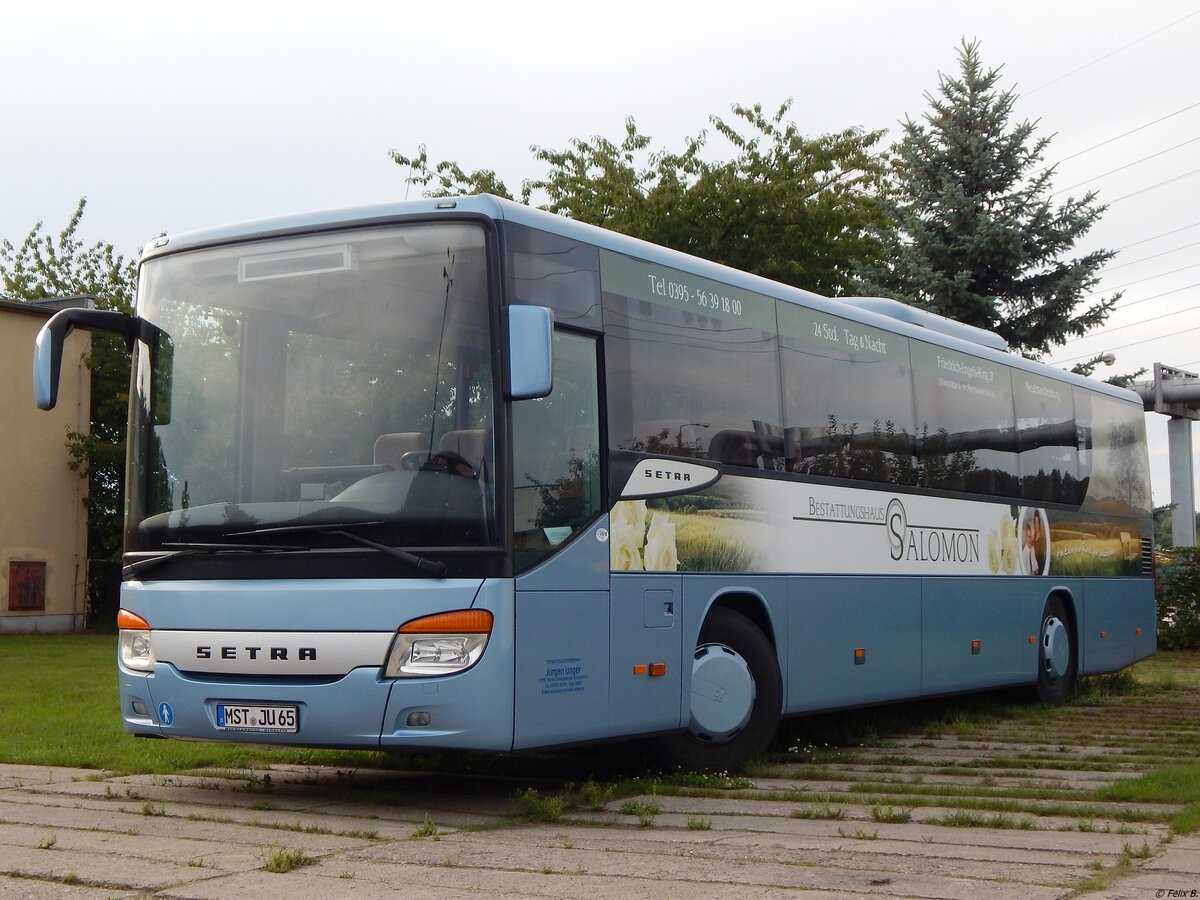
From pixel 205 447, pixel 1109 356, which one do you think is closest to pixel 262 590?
pixel 205 447

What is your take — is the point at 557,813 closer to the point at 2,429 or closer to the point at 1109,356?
the point at 1109,356

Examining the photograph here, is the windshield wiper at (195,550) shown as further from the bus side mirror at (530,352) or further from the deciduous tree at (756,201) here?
the deciduous tree at (756,201)

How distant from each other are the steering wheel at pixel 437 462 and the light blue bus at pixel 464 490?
0.05 ft

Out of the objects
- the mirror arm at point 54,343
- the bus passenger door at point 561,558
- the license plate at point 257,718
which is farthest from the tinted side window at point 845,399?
the mirror arm at point 54,343

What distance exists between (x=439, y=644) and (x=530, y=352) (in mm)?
1545

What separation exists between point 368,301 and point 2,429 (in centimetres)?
2576

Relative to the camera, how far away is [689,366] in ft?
32.4

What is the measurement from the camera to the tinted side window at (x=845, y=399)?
11117 millimetres

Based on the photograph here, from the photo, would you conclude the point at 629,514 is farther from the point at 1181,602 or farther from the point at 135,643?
the point at 1181,602

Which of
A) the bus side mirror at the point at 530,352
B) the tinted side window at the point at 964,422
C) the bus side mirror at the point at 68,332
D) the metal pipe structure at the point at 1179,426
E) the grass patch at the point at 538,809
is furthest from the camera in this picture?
the metal pipe structure at the point at 1179,426

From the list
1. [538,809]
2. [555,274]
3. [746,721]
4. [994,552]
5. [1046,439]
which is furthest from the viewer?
[1046,439]

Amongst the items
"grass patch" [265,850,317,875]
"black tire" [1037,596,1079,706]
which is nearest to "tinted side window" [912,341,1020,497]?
"black tire" [1037,596,1079,706]

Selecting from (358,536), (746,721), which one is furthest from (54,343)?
(746,721)

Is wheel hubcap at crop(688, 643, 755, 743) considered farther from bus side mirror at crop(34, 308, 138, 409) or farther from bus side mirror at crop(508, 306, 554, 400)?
bus side mirror at crop(34, 308, 138, 409)
